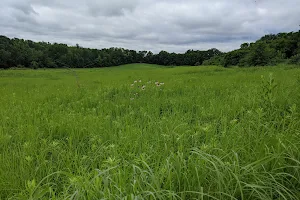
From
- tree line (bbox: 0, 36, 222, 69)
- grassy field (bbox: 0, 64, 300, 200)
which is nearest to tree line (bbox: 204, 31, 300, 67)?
tree line (bbox: 0, 36, 222, 69)

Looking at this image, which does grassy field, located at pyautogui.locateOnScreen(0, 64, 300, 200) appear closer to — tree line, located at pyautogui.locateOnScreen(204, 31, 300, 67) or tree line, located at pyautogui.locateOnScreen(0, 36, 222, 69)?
tree line, located at pyautogui.locateOnScreen(0, 36, 222, 69)

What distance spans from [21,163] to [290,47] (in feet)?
142

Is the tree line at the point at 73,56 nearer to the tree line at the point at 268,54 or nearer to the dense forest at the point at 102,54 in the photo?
the dense forest at the point at 102,54

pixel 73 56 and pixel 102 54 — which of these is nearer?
pixel 73 56

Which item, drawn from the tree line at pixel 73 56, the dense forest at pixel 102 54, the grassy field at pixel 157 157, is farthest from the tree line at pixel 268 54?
the grassy field at pixel 157 157

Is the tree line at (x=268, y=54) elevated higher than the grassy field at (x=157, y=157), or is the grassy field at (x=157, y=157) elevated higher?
the tree line at (x=268, y=54)

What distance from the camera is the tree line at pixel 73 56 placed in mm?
35750

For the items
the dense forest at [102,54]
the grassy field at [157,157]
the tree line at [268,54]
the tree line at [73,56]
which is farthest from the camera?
the tree line at [73,56]

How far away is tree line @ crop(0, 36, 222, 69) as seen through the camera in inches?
1407

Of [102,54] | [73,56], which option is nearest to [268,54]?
[73,56]

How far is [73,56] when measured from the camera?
35.6 meters

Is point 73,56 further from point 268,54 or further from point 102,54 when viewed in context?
point 268,54

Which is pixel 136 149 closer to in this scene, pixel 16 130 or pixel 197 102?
pixel 16 130

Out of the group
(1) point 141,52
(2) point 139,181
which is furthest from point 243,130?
(1) point 141,52
